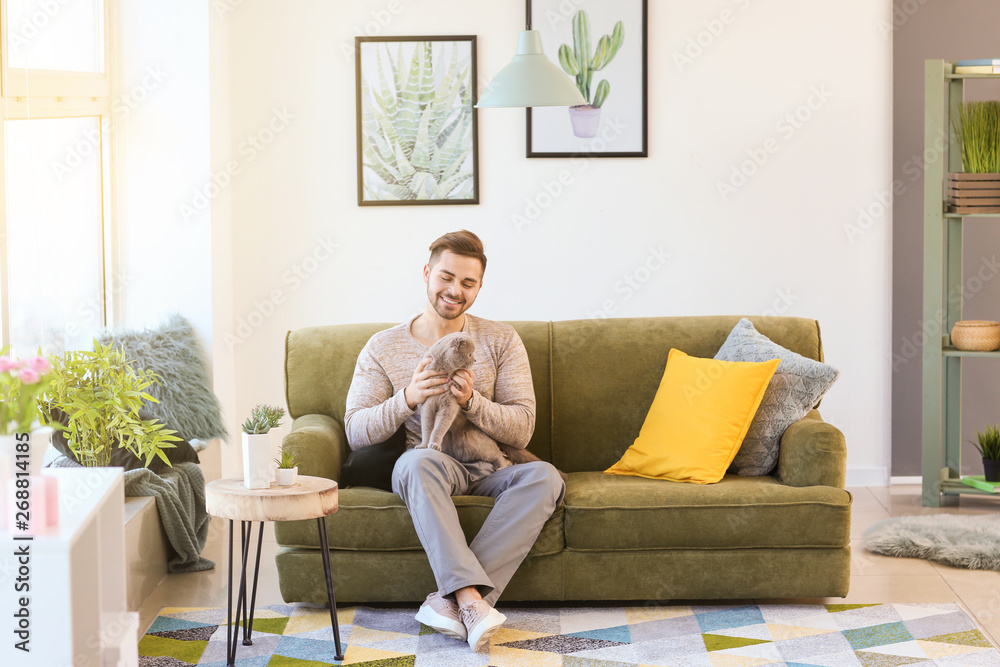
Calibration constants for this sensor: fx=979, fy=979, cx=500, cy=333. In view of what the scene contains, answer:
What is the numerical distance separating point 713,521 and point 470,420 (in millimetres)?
724

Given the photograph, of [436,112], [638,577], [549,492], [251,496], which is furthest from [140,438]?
[436,112]

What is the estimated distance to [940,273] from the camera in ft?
12.8

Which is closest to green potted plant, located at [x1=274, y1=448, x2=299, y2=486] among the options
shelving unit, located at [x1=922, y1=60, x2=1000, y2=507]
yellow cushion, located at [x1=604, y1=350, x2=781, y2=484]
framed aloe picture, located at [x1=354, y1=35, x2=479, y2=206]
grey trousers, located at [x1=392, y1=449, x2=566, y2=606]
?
grey trousers, located at [x1=392, y1=449, x2=566, y2=606]

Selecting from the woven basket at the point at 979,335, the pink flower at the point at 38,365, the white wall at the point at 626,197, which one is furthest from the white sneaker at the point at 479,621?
the woven basket at the point at 979,335

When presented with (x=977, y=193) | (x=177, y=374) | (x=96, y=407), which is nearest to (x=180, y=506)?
(x=96, y=407)

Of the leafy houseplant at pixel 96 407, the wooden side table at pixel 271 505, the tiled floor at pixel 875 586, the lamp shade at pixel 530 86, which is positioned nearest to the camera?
the wooden side table at pixel 271 505

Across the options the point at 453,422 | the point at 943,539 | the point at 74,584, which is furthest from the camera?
the point at 943,539

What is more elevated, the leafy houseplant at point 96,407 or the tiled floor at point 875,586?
the leafy houseplant at point 96,407

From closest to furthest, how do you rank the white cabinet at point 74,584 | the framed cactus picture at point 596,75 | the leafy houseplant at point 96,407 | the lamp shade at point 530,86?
the white cabinet at point 74,584
the leafy houseplant at point 96,407
the lamp shade at point 530,86
the framed cactus picture at point 596,75

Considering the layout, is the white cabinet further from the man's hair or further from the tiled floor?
the man's hair

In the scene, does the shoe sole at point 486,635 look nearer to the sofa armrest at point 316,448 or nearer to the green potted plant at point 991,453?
the sofa armrest at point 316,448

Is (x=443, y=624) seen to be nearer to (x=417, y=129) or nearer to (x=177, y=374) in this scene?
(x=177, y=374)

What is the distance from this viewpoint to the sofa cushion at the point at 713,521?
2.67 meters

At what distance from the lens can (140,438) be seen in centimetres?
269
